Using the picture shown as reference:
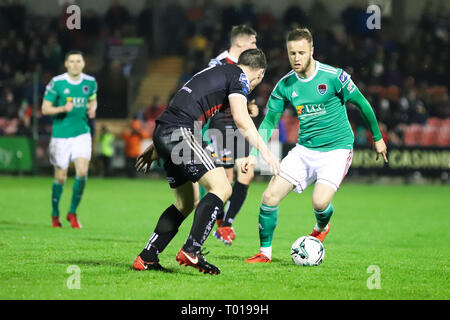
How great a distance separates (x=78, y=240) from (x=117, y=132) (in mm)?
16421

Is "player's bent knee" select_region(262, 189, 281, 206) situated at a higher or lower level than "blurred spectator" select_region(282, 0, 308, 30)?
lower

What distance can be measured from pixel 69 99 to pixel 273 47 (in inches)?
594

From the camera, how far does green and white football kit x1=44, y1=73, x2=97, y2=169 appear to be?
37.1 ft

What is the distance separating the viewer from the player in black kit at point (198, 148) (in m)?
6.59

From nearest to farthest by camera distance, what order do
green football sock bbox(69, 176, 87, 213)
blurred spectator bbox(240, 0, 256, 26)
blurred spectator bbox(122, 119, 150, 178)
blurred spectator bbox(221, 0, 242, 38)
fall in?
1. green football sock bbox(69, 176, 87, 213)
2. blurred spectator bbox(122, 119, 150, 178)
3. blurred spectator bbox(221, 0, 242, 38)
4. blurred spectator bbox(240, 0, 256, 26)

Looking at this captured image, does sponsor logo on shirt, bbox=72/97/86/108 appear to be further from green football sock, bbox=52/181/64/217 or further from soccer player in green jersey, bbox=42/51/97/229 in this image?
green football sock, bbox=52/181/64/217

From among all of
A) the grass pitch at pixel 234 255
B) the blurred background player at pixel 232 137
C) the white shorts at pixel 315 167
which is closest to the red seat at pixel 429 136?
the grass pitch at pixel 234 255

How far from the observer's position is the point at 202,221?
6.63 m

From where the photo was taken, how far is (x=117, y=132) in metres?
25.5

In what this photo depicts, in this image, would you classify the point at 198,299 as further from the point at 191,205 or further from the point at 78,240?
the point at 78,240

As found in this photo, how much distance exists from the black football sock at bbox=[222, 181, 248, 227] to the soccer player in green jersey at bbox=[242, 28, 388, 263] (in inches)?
74.8

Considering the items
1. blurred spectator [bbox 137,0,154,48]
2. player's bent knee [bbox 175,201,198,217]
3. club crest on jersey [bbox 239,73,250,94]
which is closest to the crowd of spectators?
blurred spectator [bbox 137,0,154,48]

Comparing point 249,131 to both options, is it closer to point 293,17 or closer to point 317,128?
point 317,128
